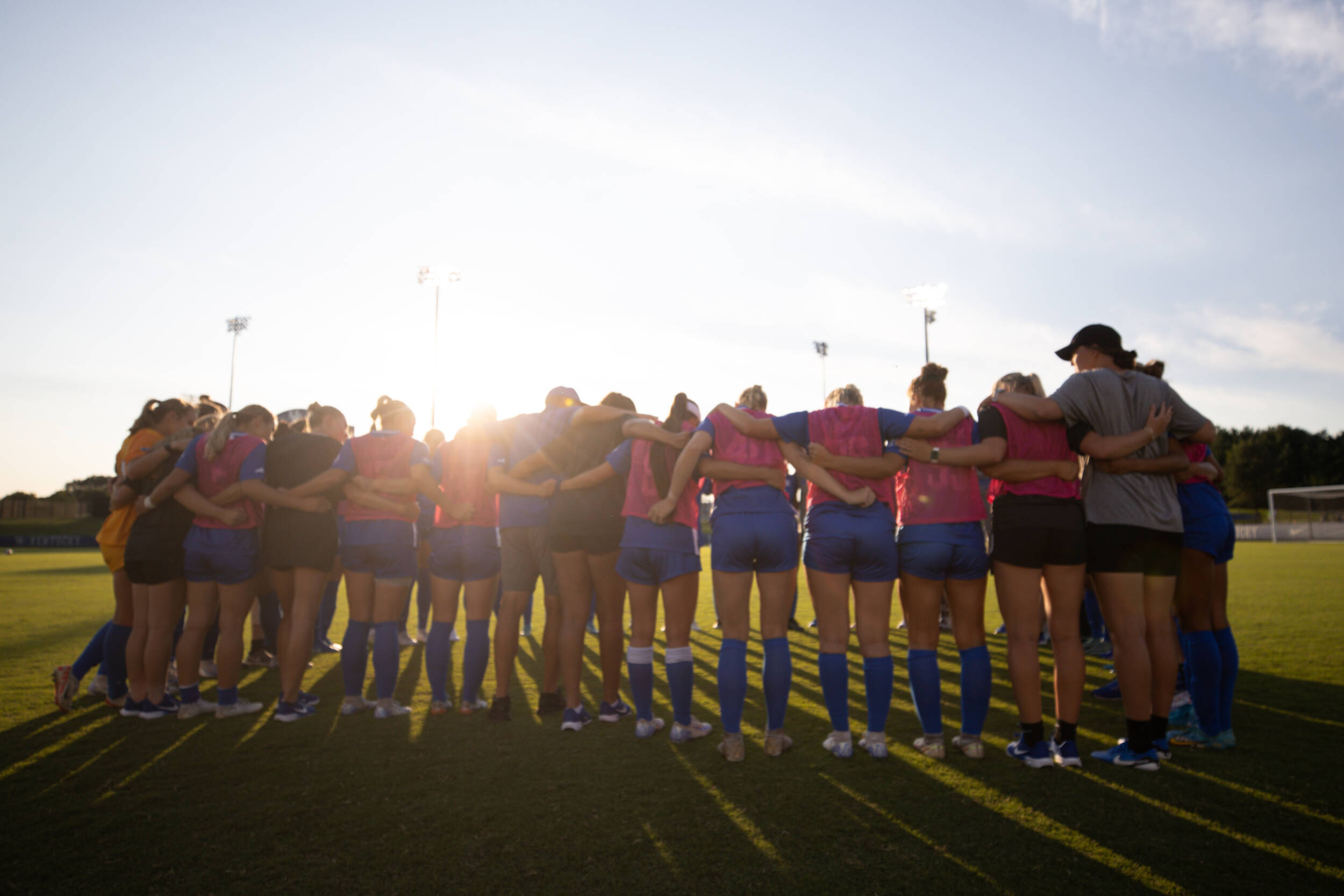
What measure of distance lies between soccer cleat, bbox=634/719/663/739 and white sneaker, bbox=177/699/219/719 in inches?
115

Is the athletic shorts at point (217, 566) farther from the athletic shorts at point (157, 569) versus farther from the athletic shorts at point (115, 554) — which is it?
the athletic shorts at point (115, 554)

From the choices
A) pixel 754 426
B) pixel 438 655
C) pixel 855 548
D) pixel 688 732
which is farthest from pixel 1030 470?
pixel 438 655

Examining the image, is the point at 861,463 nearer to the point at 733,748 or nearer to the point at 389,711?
the point at 733,748

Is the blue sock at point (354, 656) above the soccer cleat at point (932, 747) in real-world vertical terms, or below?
above

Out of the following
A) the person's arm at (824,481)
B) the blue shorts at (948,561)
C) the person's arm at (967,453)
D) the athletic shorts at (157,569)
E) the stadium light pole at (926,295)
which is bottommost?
the athletic shorts at (157,569)

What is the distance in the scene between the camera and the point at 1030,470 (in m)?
3.67

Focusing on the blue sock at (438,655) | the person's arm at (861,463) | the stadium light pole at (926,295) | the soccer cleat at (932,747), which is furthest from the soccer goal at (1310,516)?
the blue sock at (438,655)

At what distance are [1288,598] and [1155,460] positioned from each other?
1021 centimetres

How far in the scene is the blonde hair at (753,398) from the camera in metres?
4.45

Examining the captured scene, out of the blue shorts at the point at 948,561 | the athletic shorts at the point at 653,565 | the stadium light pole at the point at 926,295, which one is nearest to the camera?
the blue shorts at the point at 948,561

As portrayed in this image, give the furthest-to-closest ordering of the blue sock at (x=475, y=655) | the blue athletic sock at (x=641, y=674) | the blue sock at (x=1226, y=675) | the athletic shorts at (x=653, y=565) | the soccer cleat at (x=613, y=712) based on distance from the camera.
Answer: the blue sock at (x=475, y=655)
the soccer cleat at (x=613, y=712)
the blue athletic sock at (x=641, y=674)
the athletic shorts at (x=653, y=565)
the blue sock at (x=1226, y=675)

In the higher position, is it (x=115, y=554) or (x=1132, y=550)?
(x=1132, y=550)

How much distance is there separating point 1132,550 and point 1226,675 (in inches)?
44.0

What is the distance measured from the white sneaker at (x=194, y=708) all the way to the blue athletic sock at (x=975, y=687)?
4736 millimetres
